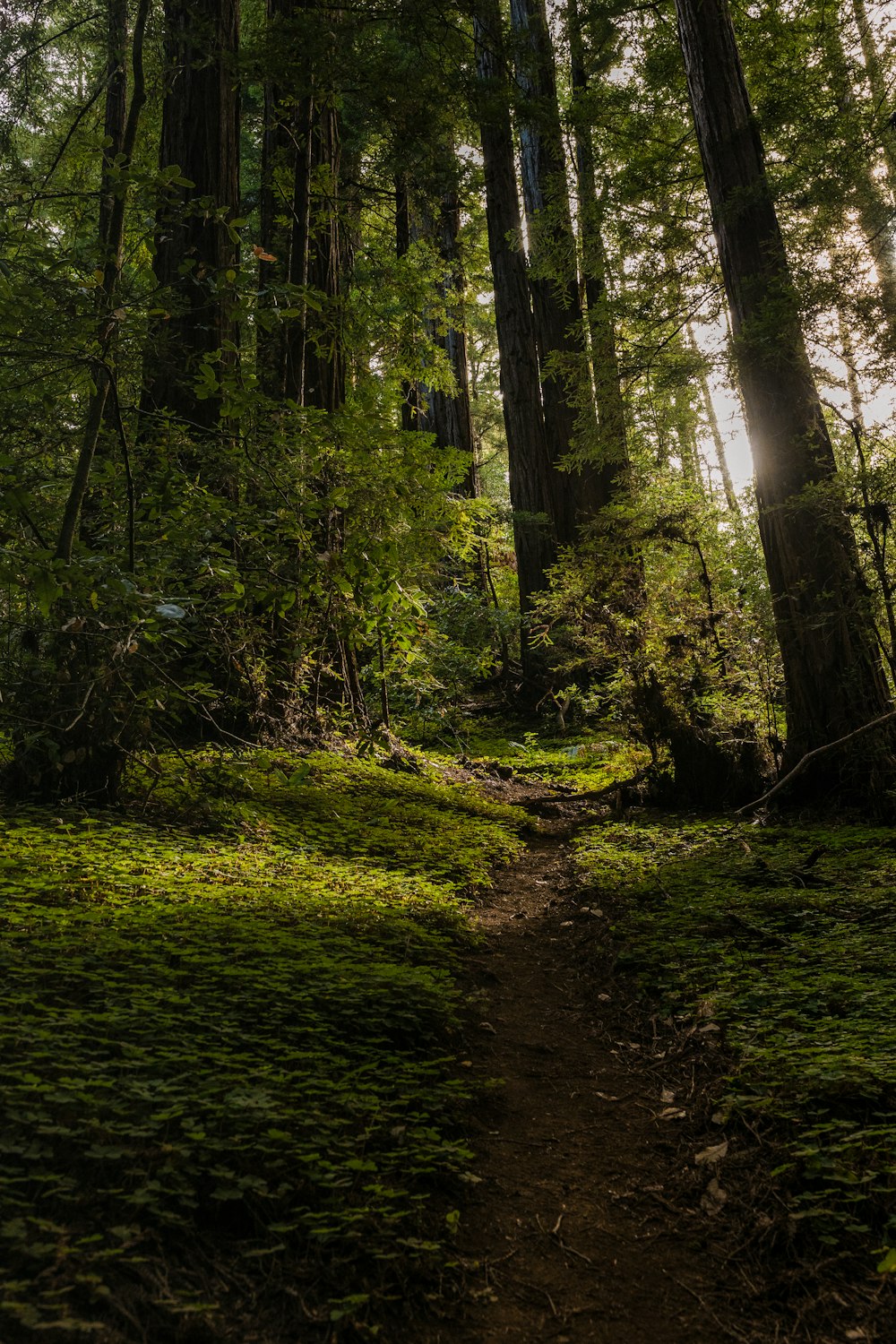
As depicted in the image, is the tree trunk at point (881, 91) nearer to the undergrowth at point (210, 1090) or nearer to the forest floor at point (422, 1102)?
the forest floor at point (422, 1102)

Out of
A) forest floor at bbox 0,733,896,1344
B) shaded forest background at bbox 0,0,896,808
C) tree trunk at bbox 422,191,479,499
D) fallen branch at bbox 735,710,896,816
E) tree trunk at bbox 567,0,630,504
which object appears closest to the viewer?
forest floor at bbox 0,733,896,1344

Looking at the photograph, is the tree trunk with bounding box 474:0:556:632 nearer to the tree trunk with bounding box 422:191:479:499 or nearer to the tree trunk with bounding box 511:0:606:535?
the tree trunk with bounding box 511:0:606:535

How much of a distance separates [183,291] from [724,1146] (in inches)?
280

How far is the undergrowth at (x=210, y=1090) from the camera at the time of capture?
64.3 inches

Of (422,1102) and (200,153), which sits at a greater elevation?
(200,153)

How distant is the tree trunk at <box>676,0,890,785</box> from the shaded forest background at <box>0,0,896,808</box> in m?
0.03

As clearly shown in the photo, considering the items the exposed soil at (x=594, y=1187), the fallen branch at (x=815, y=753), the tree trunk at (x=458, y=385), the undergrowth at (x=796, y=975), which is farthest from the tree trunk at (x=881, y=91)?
the tree trunk at (x=458, y=385)

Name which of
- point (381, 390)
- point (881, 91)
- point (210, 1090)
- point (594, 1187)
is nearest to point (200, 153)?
point (381, 390)

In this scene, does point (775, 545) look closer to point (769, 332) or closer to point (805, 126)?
point (769, 332)

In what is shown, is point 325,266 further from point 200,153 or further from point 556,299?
point 556,299

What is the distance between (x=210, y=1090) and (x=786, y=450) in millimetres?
6139

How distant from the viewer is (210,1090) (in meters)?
2.16

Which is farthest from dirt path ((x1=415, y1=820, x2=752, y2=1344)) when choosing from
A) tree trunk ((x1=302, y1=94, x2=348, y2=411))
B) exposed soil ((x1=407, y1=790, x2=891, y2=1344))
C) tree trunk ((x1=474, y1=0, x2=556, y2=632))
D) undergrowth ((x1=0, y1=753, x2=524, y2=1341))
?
tree trunk ((x1=474, y1=0, x2=556, y2=632))

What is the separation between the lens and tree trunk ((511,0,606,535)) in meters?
10.2
